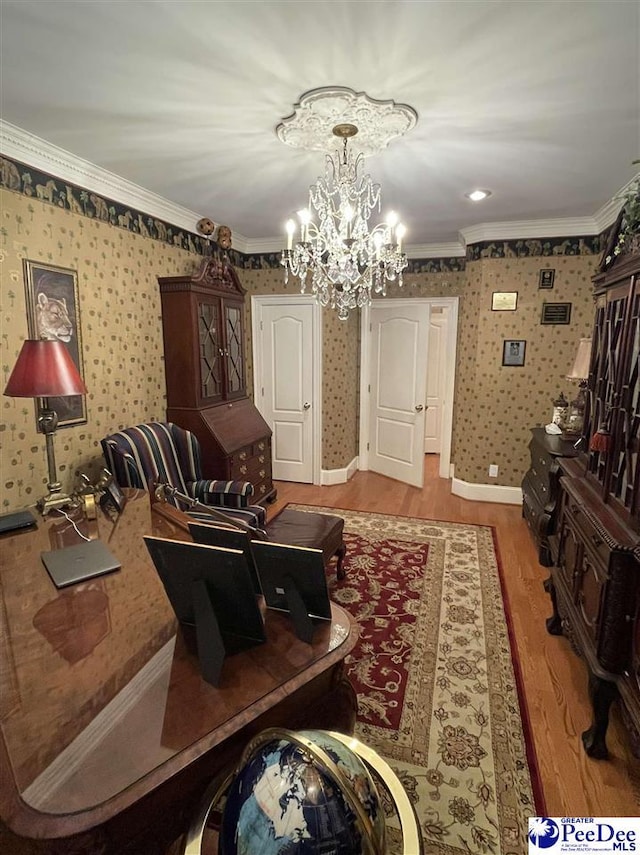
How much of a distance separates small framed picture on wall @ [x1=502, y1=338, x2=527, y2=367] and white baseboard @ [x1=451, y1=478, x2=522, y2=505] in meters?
1.22

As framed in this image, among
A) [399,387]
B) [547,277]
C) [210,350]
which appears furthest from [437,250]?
[210,350]

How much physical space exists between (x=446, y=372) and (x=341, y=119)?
335 cm

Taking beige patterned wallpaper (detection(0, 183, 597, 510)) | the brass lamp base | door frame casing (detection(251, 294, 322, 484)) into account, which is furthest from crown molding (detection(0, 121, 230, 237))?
the brass lamp base

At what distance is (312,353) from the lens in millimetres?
4848

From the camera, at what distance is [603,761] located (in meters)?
1.75

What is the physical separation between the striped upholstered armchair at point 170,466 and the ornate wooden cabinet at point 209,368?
179 millimetres

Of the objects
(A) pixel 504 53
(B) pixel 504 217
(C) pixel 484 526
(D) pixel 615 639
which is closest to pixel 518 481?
(C) pixel 484 526

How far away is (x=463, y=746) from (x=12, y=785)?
165cm

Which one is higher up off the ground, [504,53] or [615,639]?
[504,53]

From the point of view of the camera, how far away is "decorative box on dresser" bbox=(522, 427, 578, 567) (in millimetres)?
2959

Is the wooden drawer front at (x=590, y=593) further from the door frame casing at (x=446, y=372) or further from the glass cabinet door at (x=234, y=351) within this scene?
the door frame casing at (x=446, y=372)

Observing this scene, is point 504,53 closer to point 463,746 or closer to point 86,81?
point 86,81

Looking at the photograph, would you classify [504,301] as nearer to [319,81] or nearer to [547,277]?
[547,277]

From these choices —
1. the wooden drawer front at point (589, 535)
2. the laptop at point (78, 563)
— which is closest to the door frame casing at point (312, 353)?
the wooden drawer front at point (589, 535)
